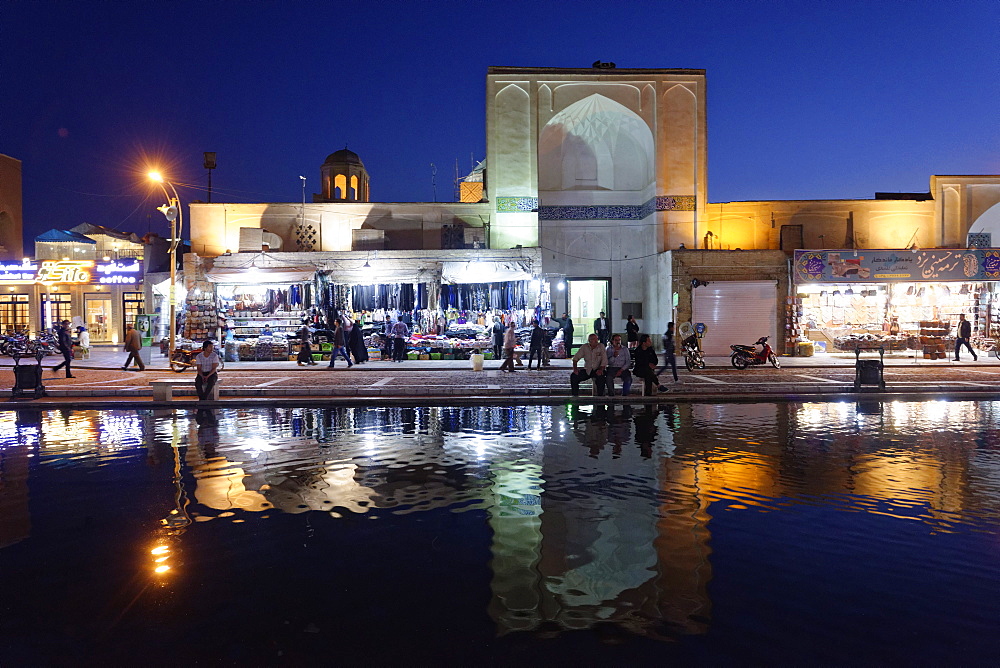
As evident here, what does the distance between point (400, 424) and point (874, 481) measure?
6.43 m

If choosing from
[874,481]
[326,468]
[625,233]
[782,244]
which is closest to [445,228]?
[625,233]

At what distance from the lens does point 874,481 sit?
6359 millimetres

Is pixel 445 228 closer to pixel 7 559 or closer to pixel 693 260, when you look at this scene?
pixel 693 260

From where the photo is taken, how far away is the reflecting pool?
3.29 meters

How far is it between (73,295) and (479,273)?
20.9 m

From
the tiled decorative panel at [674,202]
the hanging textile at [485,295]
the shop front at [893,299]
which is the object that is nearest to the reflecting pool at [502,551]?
the hanging textile at [485,295]

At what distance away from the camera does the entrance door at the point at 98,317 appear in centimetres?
3131

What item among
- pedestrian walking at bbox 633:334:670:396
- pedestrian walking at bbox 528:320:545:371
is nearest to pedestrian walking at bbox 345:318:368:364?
pedestrian walking at bbox 528:320:545:371

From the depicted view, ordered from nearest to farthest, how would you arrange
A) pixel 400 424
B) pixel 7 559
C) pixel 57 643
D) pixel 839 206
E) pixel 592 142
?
pixel 57 643 < pixel 7 559 < pixel 400 424 < pixel 839 206 < pixel 592 142

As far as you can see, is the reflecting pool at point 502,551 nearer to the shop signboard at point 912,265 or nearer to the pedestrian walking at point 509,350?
the pedestrian walking at point 509,350

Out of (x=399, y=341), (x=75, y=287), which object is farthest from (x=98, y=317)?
(x=399, y=341)

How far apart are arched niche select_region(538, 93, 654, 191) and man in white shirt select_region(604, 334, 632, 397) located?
1269 centimetres

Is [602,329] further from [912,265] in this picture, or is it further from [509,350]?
[912,265]

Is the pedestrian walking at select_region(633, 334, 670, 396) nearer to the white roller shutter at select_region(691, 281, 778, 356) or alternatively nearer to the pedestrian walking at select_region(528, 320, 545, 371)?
the pedestrian walking at select_region(528, 320, 545, 371)
